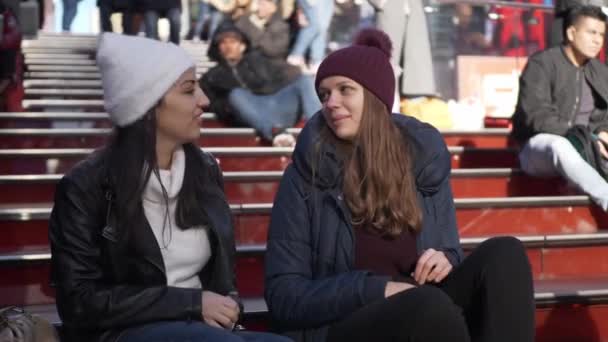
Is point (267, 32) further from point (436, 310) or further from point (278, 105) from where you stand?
point (436, 310)

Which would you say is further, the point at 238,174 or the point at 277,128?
the point at 277,128

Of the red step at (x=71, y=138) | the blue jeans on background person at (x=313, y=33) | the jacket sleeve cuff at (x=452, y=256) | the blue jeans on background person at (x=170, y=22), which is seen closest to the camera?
the jacket sleeve cuff at (x=452, y=256)

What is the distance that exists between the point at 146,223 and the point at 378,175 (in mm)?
686

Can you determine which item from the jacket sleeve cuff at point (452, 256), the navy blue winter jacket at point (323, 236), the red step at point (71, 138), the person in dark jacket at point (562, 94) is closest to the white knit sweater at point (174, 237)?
the navy blue winter jacket at point (323, 236)

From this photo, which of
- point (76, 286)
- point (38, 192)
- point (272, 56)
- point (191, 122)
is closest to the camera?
point (76, 286)

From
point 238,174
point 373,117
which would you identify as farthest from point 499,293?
point 238,174

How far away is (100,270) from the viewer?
9.12 feet

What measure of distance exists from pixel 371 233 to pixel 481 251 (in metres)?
0.32

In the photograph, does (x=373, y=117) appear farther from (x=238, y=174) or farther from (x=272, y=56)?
(x=272, y=56)

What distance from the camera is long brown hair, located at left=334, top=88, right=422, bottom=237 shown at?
3.08 meters

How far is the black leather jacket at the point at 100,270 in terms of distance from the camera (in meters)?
2.70

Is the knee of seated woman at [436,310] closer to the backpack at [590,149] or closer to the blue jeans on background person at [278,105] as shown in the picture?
the backpack at [590,149]

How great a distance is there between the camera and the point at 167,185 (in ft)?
9.42

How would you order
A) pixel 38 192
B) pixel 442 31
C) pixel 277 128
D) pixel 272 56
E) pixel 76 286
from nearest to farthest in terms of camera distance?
pixel 76 286 → pixel 38 192 → pixel 277 128 → pixel 272 56 → pixel 442 31
